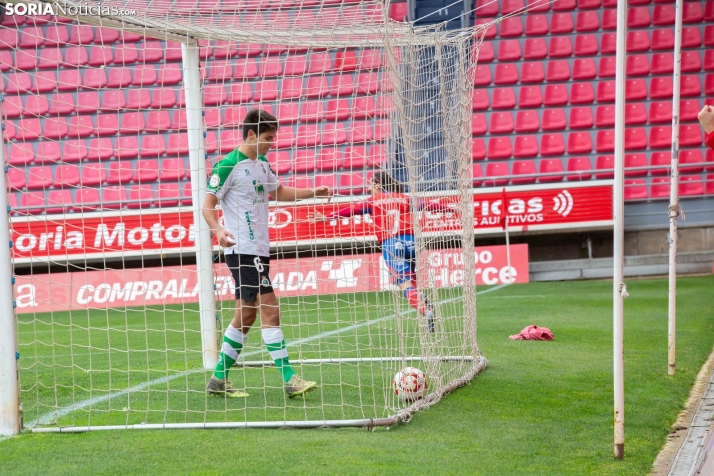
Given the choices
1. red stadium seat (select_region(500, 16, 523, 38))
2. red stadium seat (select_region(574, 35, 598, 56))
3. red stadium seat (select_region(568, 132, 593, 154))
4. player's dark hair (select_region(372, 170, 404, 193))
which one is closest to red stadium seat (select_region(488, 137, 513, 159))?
red stadium seat (select_region(568, 132, 593, 154))

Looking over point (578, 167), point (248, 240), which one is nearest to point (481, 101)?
point (578, 167)

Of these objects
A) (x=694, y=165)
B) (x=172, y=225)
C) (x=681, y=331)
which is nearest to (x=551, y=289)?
(x=694, y=165)

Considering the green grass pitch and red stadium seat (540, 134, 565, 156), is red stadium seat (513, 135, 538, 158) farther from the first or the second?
the green grass pitch

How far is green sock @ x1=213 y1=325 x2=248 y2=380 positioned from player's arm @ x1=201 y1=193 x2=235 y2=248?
64cm

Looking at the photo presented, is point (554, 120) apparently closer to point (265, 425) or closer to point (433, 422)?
point (433, 422)

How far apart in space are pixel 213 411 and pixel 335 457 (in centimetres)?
141

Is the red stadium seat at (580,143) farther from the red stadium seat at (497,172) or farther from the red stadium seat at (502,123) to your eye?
the red stadium seat at (497,172)

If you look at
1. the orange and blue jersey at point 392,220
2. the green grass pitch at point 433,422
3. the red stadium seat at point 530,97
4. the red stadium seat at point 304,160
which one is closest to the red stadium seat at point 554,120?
the red stadium seat at point 530,97

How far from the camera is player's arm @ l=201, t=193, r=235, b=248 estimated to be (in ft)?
17.3

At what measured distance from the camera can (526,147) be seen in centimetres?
1855

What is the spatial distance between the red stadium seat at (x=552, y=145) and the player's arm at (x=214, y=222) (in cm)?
1388

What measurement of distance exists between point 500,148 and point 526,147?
1.79ft

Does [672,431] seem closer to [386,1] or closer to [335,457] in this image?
[335,457]

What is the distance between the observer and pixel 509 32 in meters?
19.3
